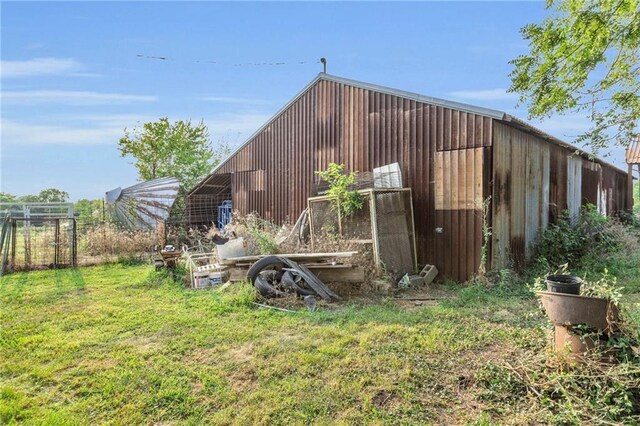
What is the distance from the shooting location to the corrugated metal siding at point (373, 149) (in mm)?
6410

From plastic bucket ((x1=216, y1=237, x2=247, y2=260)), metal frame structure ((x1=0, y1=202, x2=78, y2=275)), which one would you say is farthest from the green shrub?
metal frame structure ((x1=0, y1=202, x2=78, y2=275))

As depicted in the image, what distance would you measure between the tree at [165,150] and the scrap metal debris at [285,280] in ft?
49.0

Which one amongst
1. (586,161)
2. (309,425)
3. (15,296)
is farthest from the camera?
(586,161)

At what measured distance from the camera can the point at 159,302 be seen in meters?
5.53

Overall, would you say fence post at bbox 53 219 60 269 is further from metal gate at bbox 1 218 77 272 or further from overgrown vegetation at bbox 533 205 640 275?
overgrown vegetation at bbox 533 205 640 275

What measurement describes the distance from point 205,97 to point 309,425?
37.5 ft

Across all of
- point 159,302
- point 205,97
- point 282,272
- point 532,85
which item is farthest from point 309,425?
point 205,97

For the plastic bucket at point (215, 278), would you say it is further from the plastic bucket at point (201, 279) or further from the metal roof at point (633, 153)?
the metal roof at point (633, 153)

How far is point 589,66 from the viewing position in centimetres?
508

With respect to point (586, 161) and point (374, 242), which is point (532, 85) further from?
point (586, 161)

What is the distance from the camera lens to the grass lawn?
254cm

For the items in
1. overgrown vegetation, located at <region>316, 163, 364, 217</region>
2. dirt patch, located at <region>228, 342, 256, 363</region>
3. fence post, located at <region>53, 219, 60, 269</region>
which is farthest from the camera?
fence post, located at <region>53, 219, 60, 269</region>

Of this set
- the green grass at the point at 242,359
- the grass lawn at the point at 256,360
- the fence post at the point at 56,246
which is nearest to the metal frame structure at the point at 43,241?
the fence post at the point at 56,246

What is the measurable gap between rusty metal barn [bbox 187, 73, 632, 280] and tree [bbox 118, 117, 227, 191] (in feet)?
35.3
